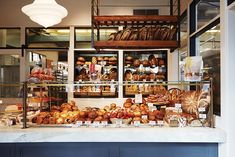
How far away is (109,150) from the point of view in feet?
8.21

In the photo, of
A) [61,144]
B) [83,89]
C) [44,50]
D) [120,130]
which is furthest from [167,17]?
[44,50]

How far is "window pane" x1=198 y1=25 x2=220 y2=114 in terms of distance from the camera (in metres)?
2.76

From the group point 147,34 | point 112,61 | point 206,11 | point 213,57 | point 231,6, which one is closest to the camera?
point 231,6

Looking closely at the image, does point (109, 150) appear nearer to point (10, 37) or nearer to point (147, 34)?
point (147, 34)

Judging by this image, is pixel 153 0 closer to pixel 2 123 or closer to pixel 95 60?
pixel 95 60

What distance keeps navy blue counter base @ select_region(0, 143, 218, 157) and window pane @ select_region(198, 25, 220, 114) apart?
450 millimetres

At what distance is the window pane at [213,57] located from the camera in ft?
9.07

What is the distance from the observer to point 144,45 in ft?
11.7

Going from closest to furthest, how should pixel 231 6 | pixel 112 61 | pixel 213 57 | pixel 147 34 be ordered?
1. pixel 231 6
2. pixel 213 57
3. pixel 147 34
4. pixel 112 61

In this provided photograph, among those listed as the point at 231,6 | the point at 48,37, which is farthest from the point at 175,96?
the point at 48,37

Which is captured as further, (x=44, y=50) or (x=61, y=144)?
(x=44, y=50)

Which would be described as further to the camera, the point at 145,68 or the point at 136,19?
the point at 145,68

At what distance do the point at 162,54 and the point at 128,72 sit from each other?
782 mm

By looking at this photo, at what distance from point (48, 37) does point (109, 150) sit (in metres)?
3.74
